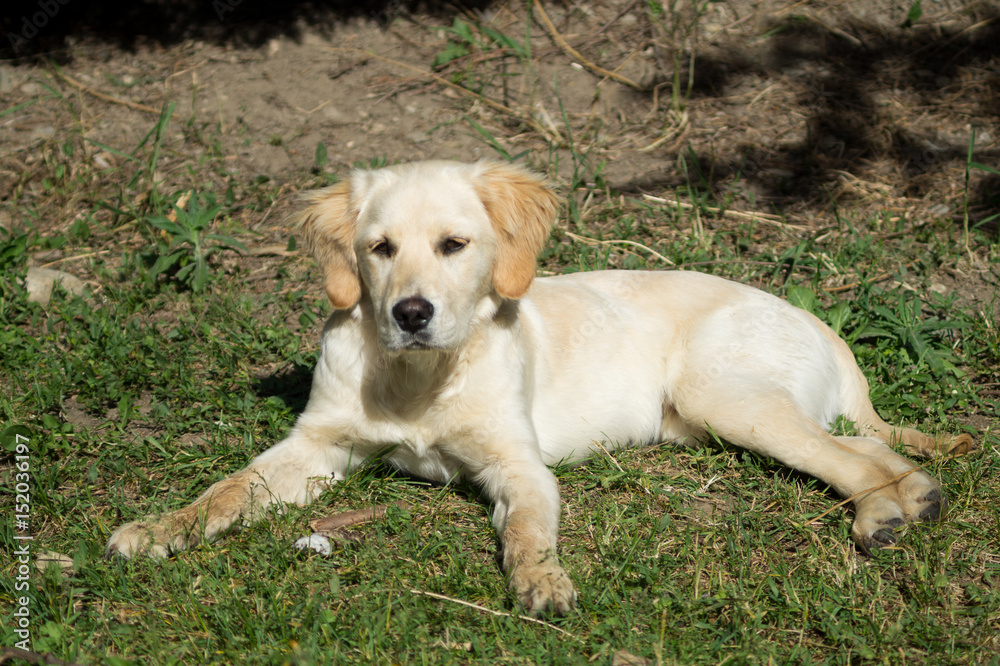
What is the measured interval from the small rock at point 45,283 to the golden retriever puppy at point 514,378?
2.18 metres

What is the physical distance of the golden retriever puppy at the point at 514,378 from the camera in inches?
114

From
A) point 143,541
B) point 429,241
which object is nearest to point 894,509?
point 429,241

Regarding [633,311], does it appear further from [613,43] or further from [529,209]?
[613,43]

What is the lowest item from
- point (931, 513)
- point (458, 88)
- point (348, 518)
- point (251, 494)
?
point (931, 513)

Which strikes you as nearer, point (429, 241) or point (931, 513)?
point (931, 513)

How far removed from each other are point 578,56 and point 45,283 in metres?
4.23

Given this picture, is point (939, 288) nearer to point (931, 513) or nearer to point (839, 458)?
point (839, 458)

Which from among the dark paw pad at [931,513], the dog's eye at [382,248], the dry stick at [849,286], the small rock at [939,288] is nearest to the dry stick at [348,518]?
the dog's eye at [382,248]

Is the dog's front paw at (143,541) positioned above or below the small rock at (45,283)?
below

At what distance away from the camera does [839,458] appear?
122 inches

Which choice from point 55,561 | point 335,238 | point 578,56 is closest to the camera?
point 55,561

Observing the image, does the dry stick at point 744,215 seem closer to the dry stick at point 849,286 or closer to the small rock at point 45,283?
the dry stick at point 849,286

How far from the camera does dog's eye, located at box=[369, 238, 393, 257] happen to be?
3037 millimetres

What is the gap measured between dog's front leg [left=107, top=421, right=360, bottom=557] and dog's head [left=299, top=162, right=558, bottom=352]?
585 mm
